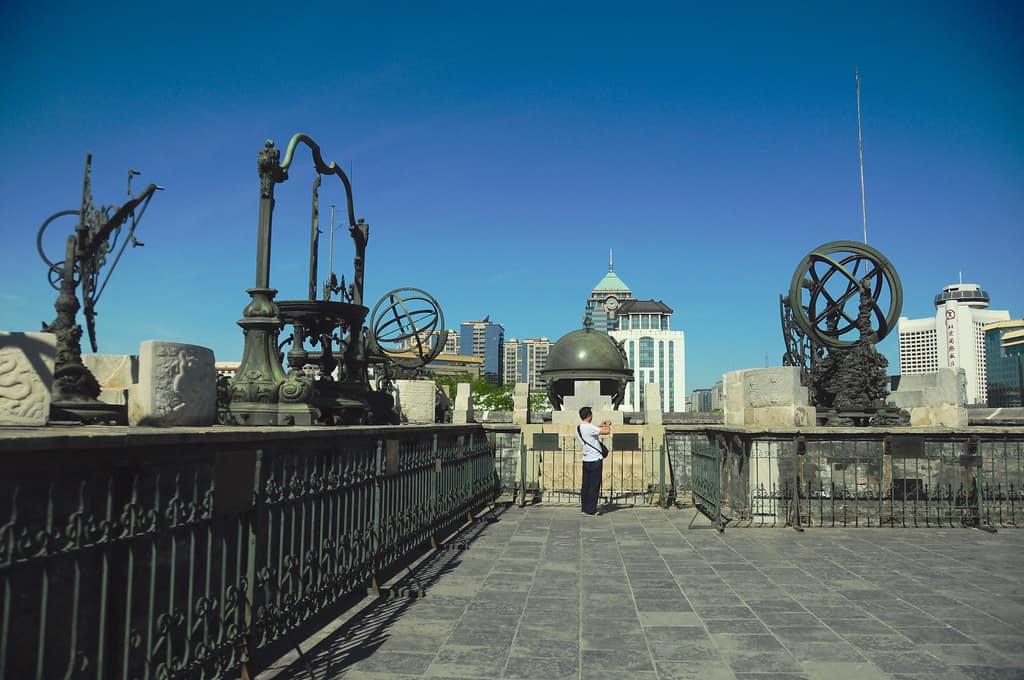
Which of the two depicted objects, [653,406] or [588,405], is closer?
[653,406]

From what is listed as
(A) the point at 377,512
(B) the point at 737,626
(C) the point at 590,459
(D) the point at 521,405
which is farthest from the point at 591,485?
(B) the point at 737,626

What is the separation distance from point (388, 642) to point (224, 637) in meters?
1.62

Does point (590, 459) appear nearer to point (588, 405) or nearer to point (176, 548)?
point (588, 405)

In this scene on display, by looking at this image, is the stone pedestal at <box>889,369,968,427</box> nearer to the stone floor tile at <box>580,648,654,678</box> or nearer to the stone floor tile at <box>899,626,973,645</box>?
the stone floor tile at <box>899,626,973,645</box>

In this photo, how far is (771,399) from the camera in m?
13.0

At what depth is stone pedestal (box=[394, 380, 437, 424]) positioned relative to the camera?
19.2 meters

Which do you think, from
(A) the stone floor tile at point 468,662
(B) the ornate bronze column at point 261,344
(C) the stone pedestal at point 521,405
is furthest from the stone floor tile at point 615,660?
(C) the stone pedestal at point 521,405

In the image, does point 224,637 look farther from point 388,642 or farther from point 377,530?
point 377,530


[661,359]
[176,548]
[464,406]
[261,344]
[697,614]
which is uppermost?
[661,359]

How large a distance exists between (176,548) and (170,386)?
2.40 m

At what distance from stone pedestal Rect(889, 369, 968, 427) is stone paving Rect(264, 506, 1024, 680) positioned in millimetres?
5237

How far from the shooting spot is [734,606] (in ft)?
21.1

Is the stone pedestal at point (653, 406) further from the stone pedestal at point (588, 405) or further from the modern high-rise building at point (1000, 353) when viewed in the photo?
the modern high-rise building at point (1000, 353)

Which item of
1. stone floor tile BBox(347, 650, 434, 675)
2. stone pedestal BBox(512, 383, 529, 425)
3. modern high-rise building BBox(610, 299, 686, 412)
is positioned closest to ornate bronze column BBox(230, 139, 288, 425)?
stone floor tile BBox(347, 650, 434, 675)
